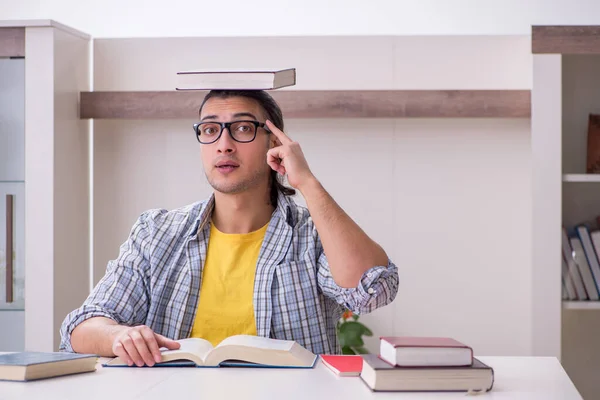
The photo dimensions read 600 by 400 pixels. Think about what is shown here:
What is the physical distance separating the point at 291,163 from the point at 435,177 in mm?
1238

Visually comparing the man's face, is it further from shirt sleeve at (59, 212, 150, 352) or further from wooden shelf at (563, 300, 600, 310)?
wooden shelf at (563, 300, 600, 310)

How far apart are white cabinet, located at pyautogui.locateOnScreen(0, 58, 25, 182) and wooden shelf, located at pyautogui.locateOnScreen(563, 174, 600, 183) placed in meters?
1.98

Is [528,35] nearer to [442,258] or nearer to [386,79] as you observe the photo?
[386,79]

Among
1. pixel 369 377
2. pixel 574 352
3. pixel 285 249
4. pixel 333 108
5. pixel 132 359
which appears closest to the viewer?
pixel 369 377

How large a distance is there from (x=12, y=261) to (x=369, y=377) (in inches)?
77.2

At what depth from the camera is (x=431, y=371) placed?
1.31 m

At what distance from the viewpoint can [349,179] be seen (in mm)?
3086

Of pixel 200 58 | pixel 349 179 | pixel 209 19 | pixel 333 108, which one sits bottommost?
pixel 349 179

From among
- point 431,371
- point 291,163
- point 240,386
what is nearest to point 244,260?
A: point 291,163

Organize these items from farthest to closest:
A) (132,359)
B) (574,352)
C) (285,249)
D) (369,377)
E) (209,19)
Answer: (209,19) → (574,352) → (285,249) → (132,359) → (369,377)

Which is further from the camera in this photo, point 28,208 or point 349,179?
point 349,179

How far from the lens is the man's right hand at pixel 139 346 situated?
1.52 m

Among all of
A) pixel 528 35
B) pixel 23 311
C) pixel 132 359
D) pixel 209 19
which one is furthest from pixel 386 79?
pixel 132 359

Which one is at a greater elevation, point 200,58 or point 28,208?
point 200,58
